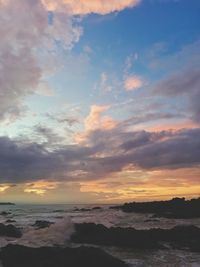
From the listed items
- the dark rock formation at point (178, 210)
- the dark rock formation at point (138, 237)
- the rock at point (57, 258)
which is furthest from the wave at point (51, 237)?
the dark rock formation at point (178, 210)

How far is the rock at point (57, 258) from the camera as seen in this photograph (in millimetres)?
18367

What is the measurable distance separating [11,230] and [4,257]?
14.2 meters

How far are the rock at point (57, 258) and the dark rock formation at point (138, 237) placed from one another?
676 cm

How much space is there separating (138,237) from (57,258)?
361 inches

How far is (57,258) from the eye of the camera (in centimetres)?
1881

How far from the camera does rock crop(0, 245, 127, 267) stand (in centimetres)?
1837

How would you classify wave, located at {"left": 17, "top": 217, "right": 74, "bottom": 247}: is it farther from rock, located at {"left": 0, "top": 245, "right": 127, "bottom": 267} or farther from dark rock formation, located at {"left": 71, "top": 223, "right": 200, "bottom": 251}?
rock, located at {"left": 0, "top": 245, "right": 127, "bottom": 267}

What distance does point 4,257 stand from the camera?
19891mm

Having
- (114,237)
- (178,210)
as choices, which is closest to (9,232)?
(114,237)

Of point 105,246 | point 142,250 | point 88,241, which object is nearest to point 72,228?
point 88,241

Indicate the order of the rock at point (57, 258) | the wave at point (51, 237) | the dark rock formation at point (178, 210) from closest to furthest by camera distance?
the rock at point (57, 258), the wave at point (51, 237), the dark rock formation at point (178, 210)

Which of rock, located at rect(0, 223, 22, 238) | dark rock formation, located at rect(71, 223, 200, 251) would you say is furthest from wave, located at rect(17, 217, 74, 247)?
rock, located at rect(0, 223, 22, 238)

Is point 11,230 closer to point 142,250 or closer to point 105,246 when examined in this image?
point 105,246

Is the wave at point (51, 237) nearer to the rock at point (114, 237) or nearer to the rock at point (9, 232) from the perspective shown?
the rock at point (114, 237)
